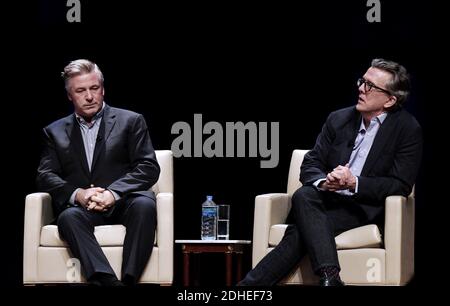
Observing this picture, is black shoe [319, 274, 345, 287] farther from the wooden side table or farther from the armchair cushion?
the wooden side table

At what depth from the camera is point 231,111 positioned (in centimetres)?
556

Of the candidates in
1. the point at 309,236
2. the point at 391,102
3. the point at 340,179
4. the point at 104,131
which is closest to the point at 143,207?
the point at 104,131

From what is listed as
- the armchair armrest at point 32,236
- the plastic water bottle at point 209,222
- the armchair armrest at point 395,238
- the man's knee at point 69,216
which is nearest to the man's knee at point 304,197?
the armchair armrest at point 395,238

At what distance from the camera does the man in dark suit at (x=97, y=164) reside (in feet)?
14.6

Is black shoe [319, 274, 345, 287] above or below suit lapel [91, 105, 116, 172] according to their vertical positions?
below

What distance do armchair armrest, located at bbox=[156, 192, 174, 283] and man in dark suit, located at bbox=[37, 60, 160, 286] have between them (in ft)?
0.17

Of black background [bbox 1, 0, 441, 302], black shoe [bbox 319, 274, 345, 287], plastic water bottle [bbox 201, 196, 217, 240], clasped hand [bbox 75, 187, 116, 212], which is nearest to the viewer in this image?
black shoe [bbox 319, 274, 345, 287]

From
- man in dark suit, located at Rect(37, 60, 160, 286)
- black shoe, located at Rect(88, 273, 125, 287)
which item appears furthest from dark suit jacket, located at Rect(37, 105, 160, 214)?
black shoe, located at Rect(88, 273, 125, 287)

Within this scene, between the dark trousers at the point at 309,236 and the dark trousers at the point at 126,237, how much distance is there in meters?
0.52

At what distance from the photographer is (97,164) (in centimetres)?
470

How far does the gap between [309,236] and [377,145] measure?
0.65 m

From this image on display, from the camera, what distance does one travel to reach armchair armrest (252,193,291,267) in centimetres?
450

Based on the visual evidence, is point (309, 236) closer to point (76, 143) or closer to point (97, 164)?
point (97, 164)

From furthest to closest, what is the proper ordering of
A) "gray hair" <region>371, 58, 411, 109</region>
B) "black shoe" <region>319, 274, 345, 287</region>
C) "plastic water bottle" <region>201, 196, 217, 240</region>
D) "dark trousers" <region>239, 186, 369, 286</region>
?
"plastic water bottle" <region>201, 196, 217, 240</region>, "gray hair" <region>371, 58, 411, 109</region>, "dark trousers" <region>239, 186, 369, 286</region>, "black shoe" <region>319, 274, 345, 287</region>
